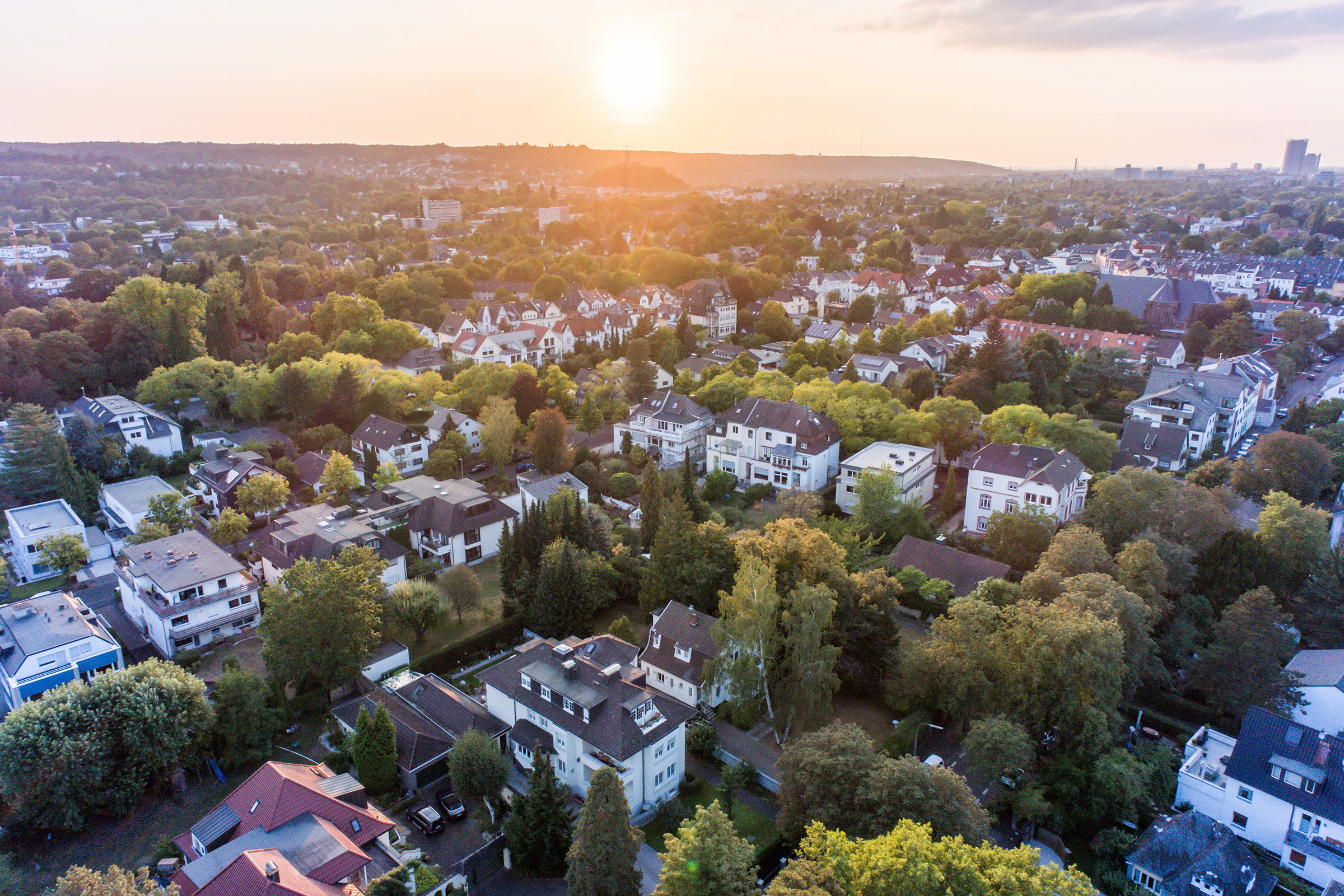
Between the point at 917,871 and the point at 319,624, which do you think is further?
the point at 319,624

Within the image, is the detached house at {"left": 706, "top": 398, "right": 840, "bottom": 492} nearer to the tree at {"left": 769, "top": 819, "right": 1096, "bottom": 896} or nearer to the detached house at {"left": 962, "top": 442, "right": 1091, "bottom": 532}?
the detached house at {"left": 962, "top": 442, "right": 1091, "bottom": 532}

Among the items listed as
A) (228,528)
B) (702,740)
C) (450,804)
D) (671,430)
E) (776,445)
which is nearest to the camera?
(450,804)

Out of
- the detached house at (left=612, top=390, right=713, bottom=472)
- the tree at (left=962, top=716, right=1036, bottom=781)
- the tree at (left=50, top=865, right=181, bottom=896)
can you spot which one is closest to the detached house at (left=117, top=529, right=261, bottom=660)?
the tree at (left=50, top=865, right=181, bottom=896)

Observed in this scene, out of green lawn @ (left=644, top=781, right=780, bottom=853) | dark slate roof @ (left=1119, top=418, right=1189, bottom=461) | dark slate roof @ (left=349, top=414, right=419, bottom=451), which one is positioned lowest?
green lawn @ (left=644, top=781, right=780, bottom=853)

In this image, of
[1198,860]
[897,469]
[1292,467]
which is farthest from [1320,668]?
[897,469]

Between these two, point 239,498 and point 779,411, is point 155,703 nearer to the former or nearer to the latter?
point 239,498

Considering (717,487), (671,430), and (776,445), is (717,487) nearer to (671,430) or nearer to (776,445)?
(776,445)
